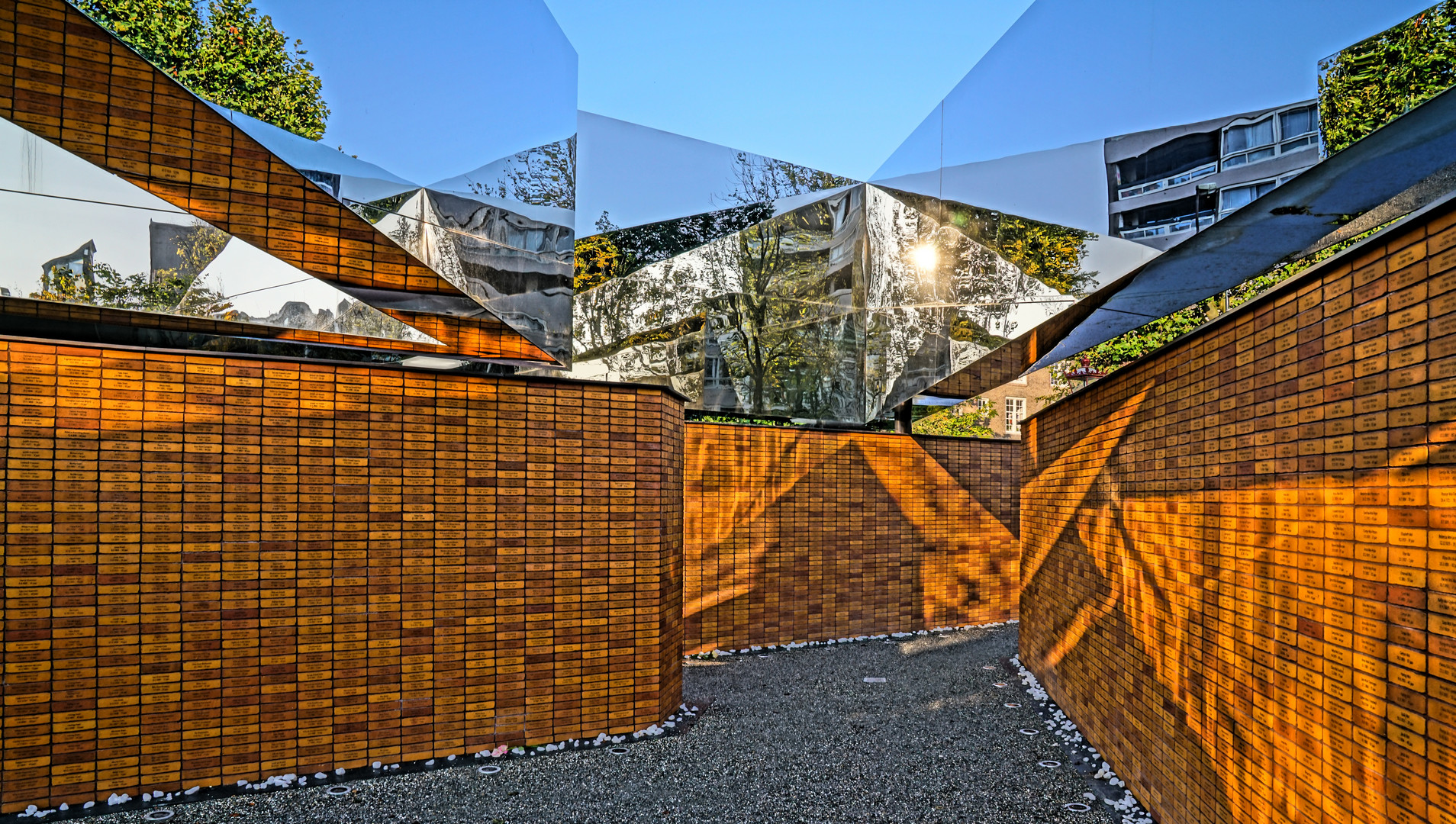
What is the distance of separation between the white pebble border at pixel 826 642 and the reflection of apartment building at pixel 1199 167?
624 centimetres

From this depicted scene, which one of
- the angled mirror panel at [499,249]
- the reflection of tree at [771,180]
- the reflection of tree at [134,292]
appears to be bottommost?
the reflection of tree at [134,292]

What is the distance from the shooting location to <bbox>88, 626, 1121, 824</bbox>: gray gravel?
4.34 metres

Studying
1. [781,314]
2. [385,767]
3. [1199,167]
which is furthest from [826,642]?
[1199,167]

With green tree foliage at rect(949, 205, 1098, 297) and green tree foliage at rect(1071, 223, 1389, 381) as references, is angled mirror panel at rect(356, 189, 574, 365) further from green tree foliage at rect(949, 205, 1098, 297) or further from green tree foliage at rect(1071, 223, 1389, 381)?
green tree foliage at rect(1071, 223, 1389, 381)

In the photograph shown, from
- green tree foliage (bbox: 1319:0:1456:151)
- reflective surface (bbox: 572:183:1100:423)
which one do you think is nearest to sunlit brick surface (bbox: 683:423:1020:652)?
reflective surface (bbox: 572:183:1100:423)

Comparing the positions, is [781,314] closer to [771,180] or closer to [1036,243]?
[771,180]

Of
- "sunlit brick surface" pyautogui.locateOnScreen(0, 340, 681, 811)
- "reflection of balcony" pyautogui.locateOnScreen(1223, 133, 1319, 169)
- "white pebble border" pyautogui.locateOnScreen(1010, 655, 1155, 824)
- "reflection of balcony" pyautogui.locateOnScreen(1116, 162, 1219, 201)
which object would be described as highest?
"reflection of balcony" pyautogui.locateOnScreen(1116, 162, 1219, 201)

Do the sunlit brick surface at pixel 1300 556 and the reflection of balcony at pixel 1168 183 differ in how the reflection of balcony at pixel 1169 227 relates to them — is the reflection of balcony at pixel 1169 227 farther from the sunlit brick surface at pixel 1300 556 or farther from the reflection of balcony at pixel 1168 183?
the sunlit brick surface at pixel 1300 556

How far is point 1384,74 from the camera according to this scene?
4.79 meters

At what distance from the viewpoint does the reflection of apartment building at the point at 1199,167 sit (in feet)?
13.1

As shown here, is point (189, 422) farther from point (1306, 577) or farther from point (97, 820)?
point (1306, 577)

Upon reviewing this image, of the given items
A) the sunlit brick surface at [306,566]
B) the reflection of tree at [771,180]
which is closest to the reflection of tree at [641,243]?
the reflection of tree at [771,180]

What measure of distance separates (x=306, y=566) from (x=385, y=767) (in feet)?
4.86

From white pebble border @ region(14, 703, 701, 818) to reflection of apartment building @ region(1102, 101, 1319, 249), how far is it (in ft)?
17.6
